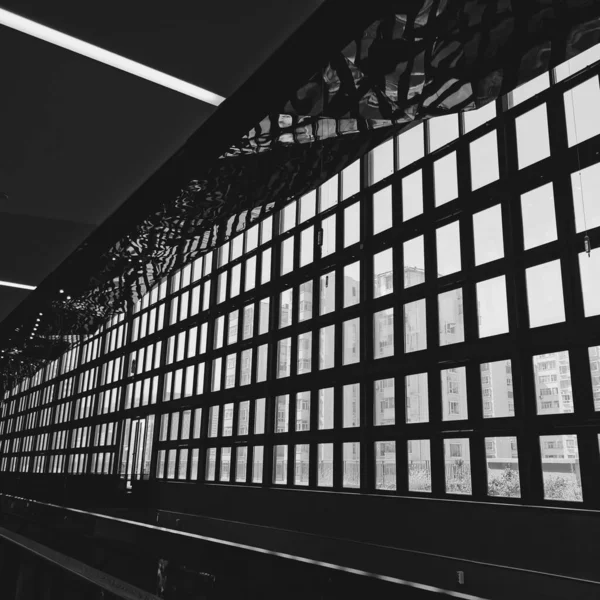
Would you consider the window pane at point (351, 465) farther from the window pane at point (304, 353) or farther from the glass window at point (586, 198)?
the glass window at point (586, 198)

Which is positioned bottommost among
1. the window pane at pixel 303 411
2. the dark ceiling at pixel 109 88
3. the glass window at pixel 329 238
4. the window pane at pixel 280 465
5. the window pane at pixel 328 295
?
the window pane at pixel 280 465

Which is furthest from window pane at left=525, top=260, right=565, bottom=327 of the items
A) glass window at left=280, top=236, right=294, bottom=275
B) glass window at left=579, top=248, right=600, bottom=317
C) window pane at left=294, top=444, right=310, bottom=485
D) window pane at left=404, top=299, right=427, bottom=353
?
glass window at left=280, top=236, right=294, bottom=275

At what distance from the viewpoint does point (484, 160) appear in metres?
9.54

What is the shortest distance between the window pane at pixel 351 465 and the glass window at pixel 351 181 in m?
5.14

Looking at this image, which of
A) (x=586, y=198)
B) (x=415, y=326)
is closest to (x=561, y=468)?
(x=415, y=326)

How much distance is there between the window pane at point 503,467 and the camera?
8133 mm

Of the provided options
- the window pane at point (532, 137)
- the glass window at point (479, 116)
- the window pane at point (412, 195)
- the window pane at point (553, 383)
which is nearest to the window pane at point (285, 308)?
the window pane at point (412, 195)

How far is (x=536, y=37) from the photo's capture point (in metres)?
4.23

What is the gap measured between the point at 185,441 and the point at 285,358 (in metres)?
4.60

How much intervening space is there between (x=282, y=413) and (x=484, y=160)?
22.1 ft

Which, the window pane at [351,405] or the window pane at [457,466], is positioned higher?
the window pane at [351,405]

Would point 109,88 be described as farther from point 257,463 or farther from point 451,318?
point 257,463

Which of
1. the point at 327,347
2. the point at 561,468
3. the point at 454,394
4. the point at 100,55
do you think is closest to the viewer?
the point at 100,55

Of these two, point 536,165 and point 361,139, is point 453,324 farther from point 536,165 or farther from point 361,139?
point 361,139
